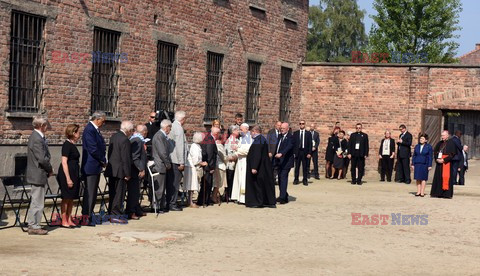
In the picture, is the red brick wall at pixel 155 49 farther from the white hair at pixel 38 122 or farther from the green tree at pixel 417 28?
the green tree at pixel 417 28

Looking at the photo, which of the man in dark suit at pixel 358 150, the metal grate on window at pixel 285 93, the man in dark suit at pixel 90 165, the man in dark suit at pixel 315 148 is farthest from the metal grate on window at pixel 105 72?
the metal grate on window at pixel 285 93

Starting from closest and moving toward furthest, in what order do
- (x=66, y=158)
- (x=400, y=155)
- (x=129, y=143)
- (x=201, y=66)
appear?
(x=66, y=158) → (x=129, y=143) → (x=201, y=66) → (x=400, y=155)

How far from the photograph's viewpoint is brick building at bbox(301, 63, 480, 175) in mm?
25594

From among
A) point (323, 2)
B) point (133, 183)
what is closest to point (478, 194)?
point (133, 183)

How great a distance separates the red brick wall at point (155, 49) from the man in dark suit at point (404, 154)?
3.80 meters

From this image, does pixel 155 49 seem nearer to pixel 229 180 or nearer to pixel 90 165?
pixel 229 180

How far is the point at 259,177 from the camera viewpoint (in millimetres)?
16359

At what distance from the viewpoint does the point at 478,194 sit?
21219mm

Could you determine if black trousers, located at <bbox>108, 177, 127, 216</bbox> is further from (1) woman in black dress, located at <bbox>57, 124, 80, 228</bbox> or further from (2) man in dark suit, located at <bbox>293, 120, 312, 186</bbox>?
(2) man in dark suit, located at <bbox>293, 120, 312, 186</bbox>

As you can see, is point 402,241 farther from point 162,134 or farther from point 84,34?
point 84,34

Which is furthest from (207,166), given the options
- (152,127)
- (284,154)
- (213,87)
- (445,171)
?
(445,171)

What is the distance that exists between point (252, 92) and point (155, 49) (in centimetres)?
602

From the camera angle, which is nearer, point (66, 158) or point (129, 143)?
point (66, 158)

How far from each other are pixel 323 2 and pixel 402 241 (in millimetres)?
58160
